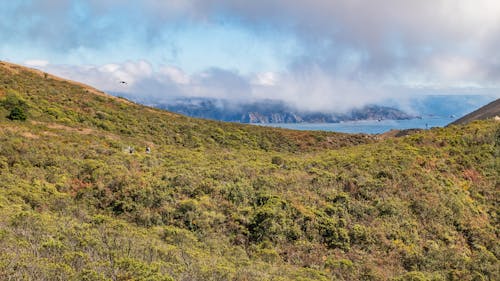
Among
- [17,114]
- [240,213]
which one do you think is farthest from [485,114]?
[17,114]

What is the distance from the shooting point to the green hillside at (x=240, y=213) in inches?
354

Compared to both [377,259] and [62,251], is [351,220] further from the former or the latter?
[62,251]

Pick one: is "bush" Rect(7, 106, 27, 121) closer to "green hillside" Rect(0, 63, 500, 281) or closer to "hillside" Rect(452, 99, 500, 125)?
"green hillside" Rect(0, 63, 500, 281)

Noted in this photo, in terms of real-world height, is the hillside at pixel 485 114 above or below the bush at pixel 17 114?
above

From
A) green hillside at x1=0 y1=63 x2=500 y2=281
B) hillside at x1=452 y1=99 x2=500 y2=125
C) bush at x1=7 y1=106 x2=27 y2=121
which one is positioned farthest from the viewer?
hillside at x1=452 y1=99 x2=500 y2=125

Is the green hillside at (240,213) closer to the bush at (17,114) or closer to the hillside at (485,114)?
the bush at (17,114)

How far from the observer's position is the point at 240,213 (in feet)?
50.6

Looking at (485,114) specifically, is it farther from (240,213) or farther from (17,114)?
(17,114)

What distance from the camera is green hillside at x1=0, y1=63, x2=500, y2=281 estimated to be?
899 centimetres

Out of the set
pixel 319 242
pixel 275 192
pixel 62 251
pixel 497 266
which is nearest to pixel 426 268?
pixel 497 266

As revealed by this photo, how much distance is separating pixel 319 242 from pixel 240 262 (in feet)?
15.1

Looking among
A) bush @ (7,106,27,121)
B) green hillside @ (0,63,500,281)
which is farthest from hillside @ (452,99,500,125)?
bush @ (7,106,27,121)

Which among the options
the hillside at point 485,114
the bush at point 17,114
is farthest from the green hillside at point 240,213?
the hillside at point 485,114

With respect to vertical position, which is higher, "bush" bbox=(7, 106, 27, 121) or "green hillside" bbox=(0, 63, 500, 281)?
"bush" bbox=(7, 106, 27, 121)
